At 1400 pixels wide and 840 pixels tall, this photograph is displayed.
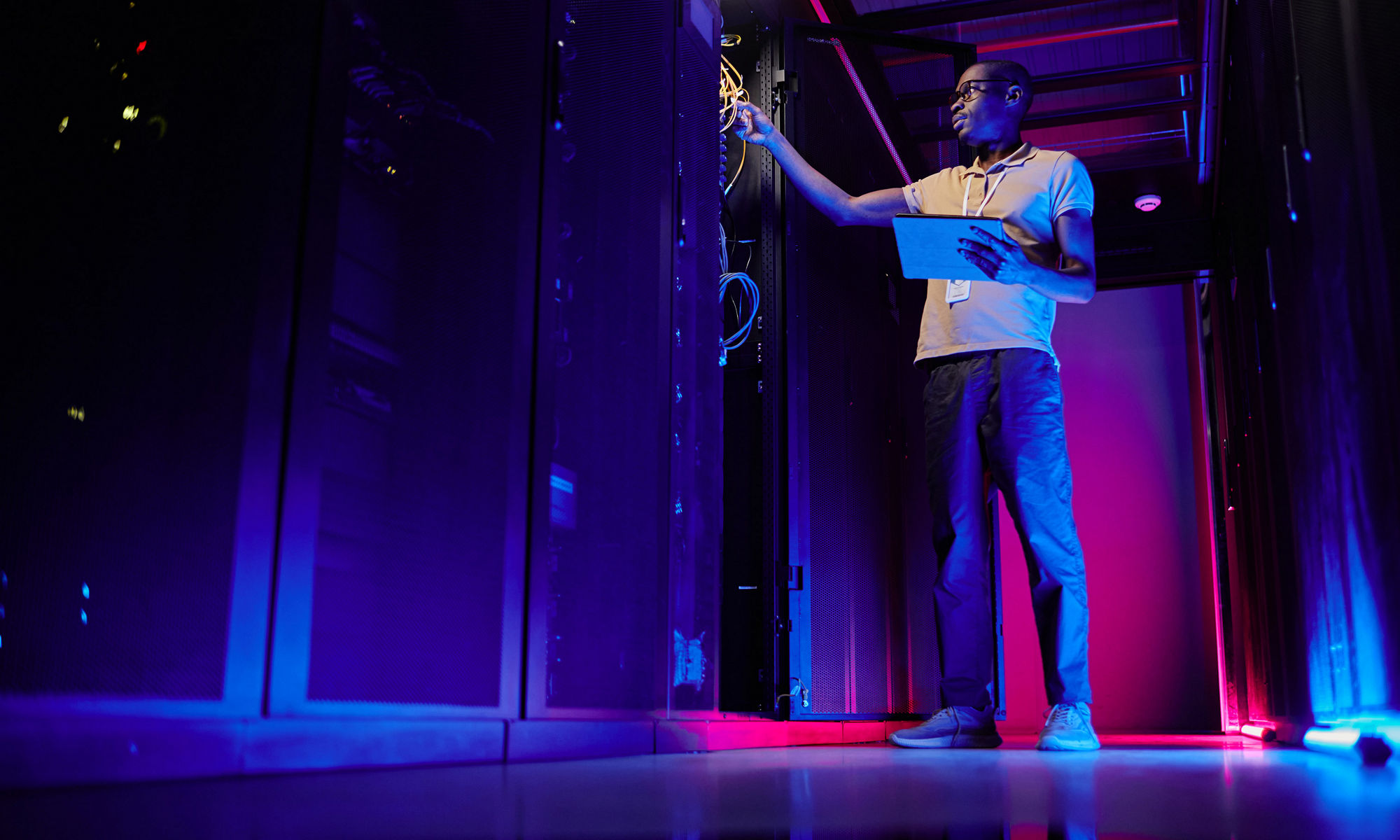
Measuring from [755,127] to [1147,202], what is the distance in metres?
3.23

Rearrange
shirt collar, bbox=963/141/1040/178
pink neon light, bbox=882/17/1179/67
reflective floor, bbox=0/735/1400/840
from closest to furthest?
reflective floor, bbox=0/735/1400/840, shirt collar, bbox=963/141/1040/178, pink neon light, bbox=882/17/1179/67

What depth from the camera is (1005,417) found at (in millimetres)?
2545

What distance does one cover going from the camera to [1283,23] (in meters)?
2.13

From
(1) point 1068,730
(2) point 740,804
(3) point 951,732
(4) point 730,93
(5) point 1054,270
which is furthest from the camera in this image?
(4) point 730,93

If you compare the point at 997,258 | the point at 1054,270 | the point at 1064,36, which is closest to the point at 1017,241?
the point at 1054,270

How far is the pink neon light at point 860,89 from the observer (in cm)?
367

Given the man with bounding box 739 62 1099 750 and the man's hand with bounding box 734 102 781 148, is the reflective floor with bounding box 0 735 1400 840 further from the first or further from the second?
the man's hand with bounding box 734 102 781 148

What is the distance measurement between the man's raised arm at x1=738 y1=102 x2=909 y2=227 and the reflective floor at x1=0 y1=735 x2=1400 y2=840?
5.78 feet

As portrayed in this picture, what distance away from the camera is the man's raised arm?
2873mm

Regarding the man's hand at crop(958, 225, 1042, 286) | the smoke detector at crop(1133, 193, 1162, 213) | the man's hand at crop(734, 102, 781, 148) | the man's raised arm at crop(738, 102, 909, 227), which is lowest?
the man's hand at crop(958, 225, 1042, 286)

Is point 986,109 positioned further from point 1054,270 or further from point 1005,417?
point 1005,417

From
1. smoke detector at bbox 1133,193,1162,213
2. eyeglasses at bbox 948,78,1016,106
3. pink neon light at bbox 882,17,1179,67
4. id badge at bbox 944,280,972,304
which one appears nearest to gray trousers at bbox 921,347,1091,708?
id badge at bbox 944,280,972,304


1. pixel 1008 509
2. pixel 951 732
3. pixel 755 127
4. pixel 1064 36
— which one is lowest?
pixel 951 732

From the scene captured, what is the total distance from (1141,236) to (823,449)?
121 inches
